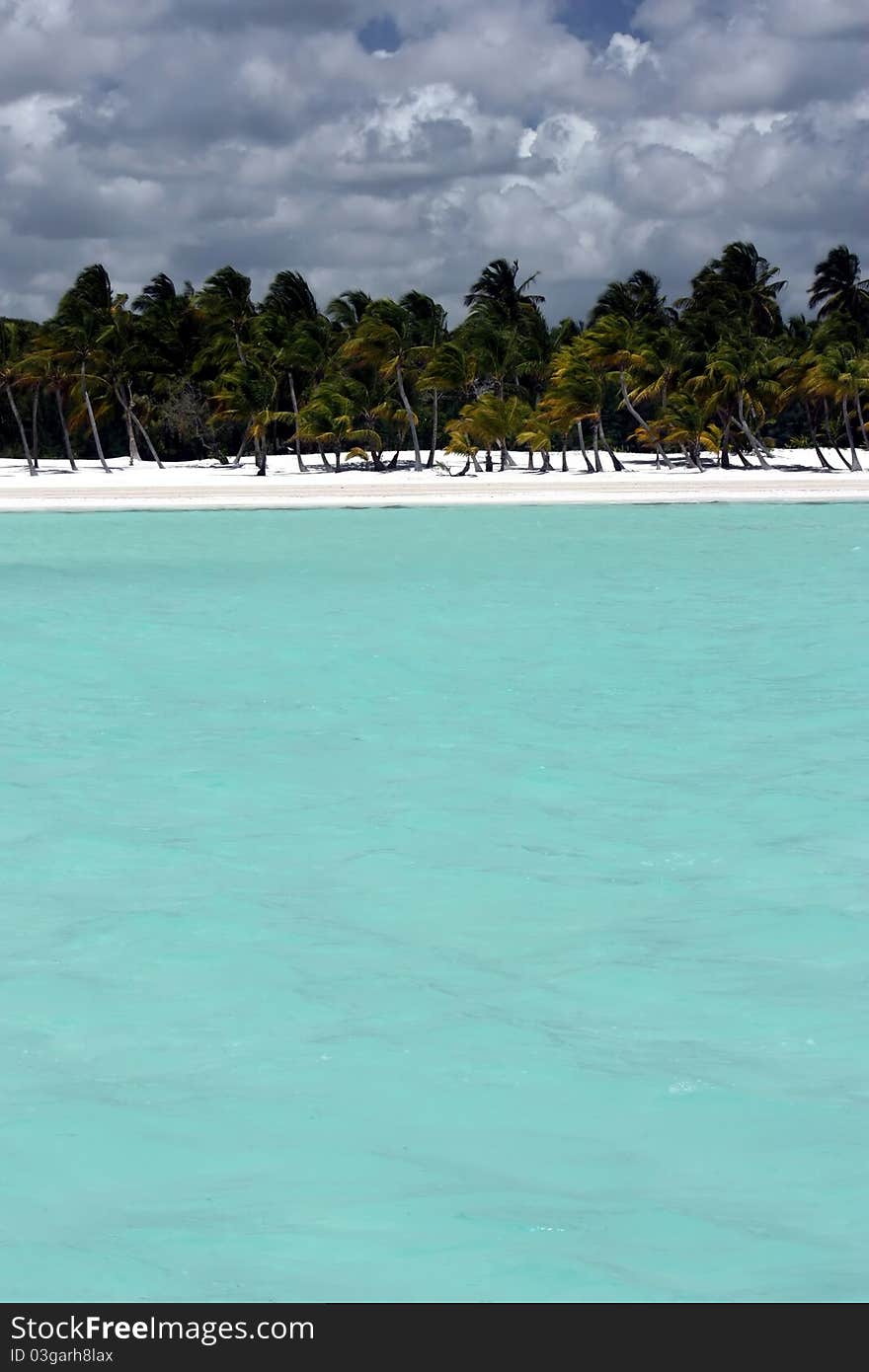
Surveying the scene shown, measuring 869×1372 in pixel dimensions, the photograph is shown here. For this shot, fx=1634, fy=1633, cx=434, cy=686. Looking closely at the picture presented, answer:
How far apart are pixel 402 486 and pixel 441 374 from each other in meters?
3.68

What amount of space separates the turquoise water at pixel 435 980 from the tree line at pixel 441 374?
38.2 meters

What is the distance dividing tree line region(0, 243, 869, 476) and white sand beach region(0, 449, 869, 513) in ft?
3.25

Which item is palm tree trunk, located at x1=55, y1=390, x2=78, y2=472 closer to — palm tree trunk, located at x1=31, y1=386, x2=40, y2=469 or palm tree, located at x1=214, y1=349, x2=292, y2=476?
palm tree trunk, located at x1=31, y1=386, x2=40, y2=469

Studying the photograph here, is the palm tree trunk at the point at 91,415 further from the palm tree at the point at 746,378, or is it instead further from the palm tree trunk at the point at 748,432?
the palm tree trunk at the point at 748,432

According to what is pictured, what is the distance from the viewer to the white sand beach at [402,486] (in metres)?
44.4

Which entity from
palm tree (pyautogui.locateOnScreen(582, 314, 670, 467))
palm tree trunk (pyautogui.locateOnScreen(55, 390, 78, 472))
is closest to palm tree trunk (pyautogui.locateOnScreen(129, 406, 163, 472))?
palm tree trunk (pyautogui.locateOnScreen(55, 390, 78, 472))

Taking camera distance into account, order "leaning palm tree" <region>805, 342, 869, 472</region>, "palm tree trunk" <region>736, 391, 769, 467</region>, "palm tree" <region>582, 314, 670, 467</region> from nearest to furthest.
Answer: "leaning palm tree" <region>805, 342, 869, 472</region>
"palm tree trunk" <region>736, 391, 769, 467</region>
"palm tree" <region>582, 314, 670, 467</region>

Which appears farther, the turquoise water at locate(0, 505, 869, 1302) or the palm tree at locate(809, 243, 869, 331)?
the palm tree at locate(809, 243, 869, 331)

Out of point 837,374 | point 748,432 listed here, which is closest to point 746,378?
point 837,374

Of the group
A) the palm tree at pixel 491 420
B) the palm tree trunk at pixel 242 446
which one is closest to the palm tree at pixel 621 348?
the palm tree at pixel 491 420

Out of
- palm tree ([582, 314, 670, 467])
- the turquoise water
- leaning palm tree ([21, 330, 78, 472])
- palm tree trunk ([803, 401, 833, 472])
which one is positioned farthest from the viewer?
leaning palm tree ([21, 330, 78, 472])

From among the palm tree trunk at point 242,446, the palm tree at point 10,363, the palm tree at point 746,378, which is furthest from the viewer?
the palm tree trunk at point 242,446

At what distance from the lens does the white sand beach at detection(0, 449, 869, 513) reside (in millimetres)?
44406
